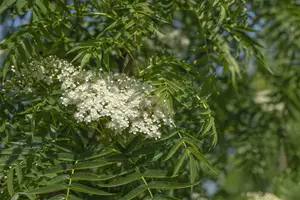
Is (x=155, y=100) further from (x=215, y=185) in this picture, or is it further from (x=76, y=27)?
(x=215, y=185)

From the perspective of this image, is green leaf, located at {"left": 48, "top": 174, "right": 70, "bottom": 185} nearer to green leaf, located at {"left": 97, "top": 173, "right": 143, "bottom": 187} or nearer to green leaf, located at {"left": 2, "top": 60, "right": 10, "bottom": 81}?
green leaf, located at {"left": 97, "top": 173, "right": 143, "bottom": 187}

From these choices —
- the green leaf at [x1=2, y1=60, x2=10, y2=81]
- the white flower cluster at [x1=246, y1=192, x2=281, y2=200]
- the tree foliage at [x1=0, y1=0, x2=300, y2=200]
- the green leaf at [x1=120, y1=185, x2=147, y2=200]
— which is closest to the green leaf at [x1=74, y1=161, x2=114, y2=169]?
the tree foliage at [x1=0, y1=0, x2=300, y2=200]

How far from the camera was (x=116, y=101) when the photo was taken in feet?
6.14

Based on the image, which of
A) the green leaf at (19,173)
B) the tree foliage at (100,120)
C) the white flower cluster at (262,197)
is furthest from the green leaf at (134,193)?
the white flower cluster at (262,197)

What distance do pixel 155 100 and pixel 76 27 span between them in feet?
2.65

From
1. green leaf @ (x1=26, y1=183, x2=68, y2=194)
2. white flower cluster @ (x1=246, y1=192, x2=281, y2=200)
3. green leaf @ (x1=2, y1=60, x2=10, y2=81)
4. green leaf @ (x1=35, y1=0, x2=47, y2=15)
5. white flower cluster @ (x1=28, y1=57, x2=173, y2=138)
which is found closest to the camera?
green leaf @ (x1=26, y1=183, x2=68, y2=194)

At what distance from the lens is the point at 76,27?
102 inches

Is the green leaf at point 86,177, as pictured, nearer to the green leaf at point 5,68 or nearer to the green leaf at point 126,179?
the green leaf at point 126,179

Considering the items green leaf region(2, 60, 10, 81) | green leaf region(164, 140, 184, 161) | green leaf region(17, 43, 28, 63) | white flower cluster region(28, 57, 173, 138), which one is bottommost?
green leaf region(164, 140, 184, 161)

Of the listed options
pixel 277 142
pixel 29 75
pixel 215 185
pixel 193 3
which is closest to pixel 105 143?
pixel 29 75

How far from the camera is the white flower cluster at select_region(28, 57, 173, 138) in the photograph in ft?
6.11

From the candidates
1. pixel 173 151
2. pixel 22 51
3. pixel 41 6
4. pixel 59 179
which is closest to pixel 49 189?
pixel 59 179

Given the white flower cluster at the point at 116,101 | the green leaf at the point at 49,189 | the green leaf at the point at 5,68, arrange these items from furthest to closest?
the green leaf at the point at 5,68 < the white flower cluster at the point at 116,101 < the green leaf at the point at 49,189

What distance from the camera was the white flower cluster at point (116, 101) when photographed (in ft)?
6.11
